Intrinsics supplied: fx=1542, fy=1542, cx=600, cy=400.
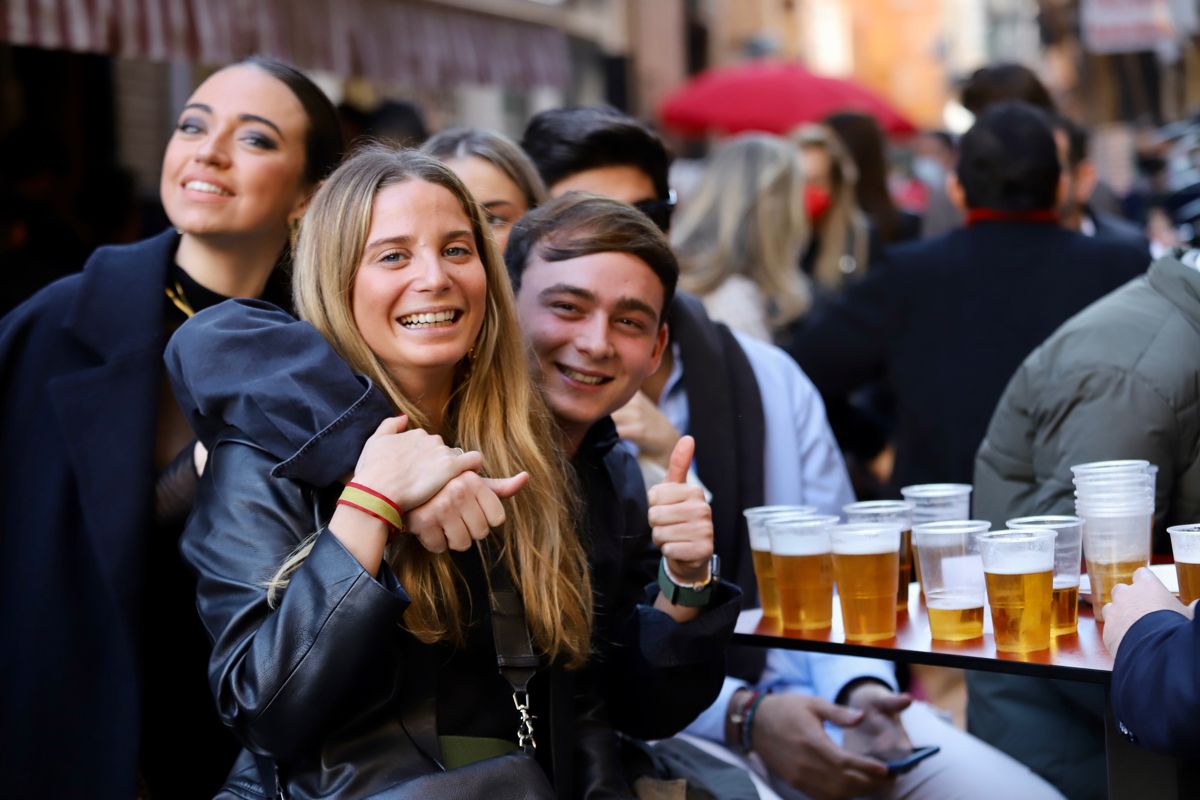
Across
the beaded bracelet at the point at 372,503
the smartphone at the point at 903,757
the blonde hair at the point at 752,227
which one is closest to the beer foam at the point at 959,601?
the smartphone at the point at 903,757

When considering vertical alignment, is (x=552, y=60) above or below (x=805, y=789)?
above

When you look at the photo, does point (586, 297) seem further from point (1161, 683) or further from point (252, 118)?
point (1161, 683)

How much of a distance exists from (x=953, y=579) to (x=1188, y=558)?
415 mm

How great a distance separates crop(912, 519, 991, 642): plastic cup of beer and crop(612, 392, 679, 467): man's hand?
843 millimetres

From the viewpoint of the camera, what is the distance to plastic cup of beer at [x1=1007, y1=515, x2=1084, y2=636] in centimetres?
277

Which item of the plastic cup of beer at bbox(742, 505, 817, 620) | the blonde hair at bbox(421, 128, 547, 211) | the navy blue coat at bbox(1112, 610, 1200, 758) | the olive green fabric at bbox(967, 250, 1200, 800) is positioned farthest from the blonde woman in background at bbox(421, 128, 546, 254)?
the navy blue coat at bbox(1112, 610, 1200, 758)

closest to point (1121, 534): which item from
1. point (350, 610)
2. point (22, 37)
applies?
point (350, 610)

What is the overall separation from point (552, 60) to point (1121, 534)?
22.4 feet

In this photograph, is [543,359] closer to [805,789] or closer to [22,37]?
[805,789]

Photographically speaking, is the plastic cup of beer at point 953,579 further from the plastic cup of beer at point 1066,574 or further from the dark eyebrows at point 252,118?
the dark eyebrows at point 252,118

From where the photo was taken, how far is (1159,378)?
318cm

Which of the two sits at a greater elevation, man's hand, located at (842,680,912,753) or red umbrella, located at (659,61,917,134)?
red umbrella, located at (659,61,917,134)

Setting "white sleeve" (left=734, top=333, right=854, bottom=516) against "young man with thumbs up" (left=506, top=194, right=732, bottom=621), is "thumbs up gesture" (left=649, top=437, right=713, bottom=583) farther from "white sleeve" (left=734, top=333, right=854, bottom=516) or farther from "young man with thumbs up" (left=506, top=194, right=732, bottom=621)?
"white sleeve" (left=734, top=333, right=854, bottom=516)

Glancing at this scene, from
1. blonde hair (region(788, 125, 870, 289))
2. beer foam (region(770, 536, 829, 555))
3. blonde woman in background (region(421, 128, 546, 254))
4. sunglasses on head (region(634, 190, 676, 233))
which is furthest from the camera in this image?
blonde hair (region(788, 125, 870, 289))
